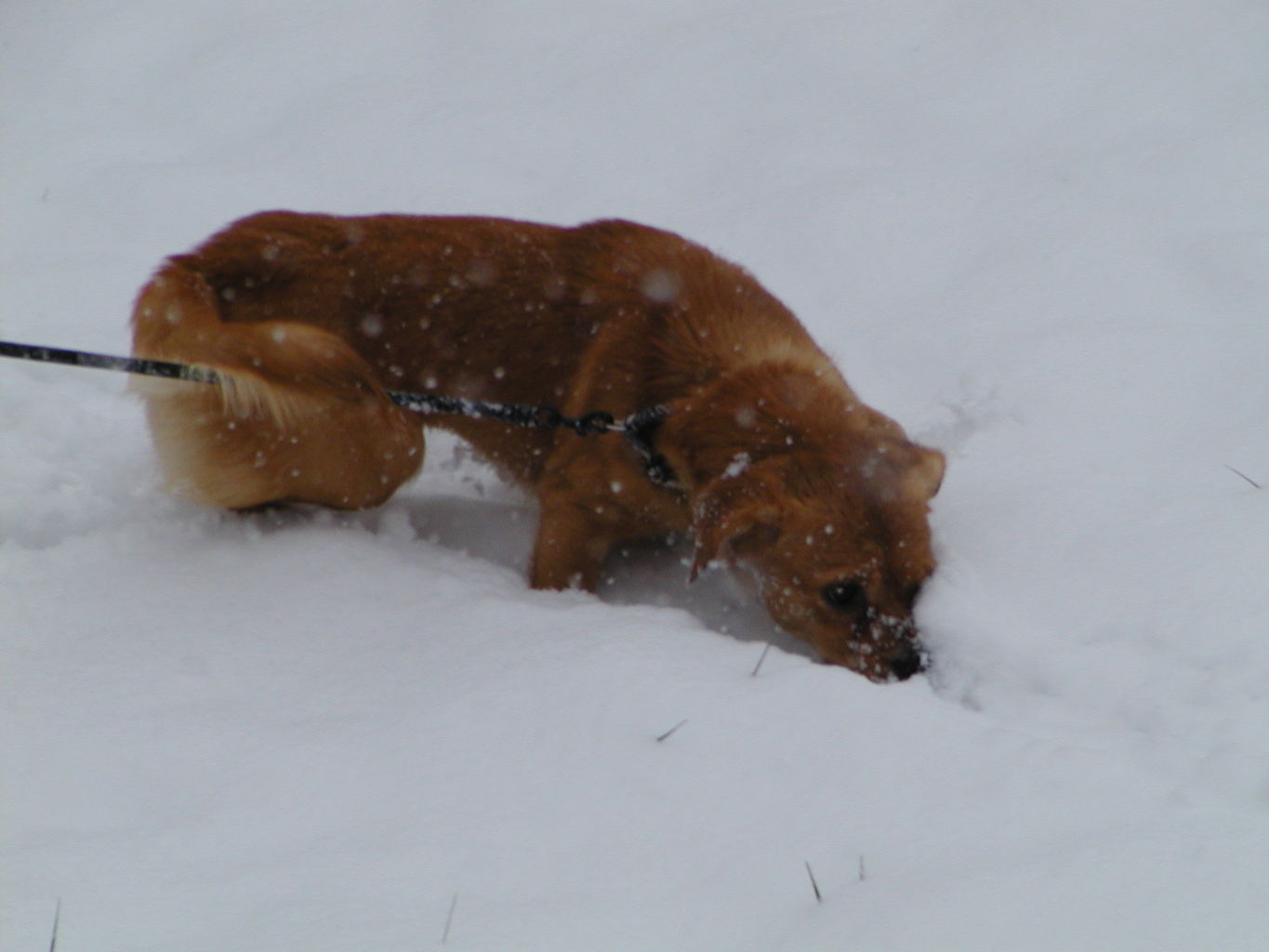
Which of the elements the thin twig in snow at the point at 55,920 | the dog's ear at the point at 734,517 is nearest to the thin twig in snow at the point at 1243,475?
the dog's ear at the point at 734,517

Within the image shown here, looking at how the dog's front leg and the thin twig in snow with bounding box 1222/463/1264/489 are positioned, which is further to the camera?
the dog's front leg

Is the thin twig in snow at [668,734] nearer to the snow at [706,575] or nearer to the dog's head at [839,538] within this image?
the snow at [706,575]

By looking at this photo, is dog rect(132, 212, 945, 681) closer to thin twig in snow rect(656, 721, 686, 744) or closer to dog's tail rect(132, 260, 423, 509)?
dog's tail rect(132, 260, 423, 509)

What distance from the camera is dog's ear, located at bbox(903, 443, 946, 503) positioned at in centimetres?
326

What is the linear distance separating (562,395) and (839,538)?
4.05 ft

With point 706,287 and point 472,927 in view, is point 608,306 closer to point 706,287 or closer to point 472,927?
point 706,287

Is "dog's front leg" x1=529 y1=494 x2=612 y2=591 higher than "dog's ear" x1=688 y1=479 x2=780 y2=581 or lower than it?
lower

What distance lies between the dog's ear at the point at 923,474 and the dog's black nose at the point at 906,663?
0.48 m

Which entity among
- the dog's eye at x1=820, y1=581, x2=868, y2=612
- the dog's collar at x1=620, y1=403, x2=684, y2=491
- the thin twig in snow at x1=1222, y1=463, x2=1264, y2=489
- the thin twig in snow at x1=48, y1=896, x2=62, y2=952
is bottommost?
the thin twig in snow at x1=48, y1=896, x2=62, y2=952

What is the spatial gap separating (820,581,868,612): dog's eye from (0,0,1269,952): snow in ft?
0.81

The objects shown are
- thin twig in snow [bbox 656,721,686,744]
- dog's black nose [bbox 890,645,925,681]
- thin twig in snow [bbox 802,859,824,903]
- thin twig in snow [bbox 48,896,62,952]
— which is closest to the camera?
thin twig in snow [bbox 48,896,62,952]

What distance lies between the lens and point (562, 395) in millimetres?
3896

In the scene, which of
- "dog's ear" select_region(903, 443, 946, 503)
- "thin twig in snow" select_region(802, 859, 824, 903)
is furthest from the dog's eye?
"thin twig in snow" select_region(802, 859, 824, 903)

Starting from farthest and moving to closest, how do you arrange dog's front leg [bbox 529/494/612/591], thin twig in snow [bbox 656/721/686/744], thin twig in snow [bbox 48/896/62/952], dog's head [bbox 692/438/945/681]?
dog's front leg [bbox 529/494/612/591] → dog's head [bbox 692/438/945/681] → thin twig in snow [bbox 656/721/686/744] → thin twig in snow [bbox 48/896/62/952]
